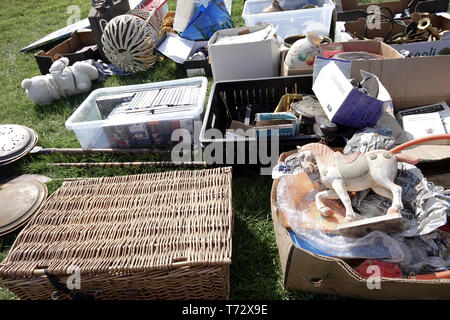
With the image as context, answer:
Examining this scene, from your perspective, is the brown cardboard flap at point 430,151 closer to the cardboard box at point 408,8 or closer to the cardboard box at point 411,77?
the cardboard box at point 411,77

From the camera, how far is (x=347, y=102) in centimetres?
144

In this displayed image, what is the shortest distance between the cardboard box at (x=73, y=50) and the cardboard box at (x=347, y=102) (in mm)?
2579

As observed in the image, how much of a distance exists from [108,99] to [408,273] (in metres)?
2.06

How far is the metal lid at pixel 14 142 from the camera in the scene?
2.12 m

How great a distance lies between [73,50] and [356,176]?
11.2ft

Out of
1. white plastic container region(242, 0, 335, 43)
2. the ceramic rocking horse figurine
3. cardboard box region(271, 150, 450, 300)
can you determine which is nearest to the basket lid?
cardboard box region(271, 150, 450, 300)

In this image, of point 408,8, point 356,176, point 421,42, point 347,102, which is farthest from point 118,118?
point 408,8

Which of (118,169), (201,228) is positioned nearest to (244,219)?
(201,228)

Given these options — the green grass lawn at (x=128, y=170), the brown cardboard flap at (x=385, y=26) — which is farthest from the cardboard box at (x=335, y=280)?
the brown cardboard flap at (x=385, y=26)

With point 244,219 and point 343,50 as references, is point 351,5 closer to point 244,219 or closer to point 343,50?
point 343,50

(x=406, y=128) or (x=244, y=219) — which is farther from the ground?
(x=406, y=128)

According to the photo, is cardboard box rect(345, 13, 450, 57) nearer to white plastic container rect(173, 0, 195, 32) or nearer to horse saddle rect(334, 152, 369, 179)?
horse saddle rect(334, 152, 369, 179)

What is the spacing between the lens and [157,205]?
1.35 m

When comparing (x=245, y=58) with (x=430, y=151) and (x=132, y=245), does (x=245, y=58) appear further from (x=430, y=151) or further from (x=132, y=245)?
(x=132, y=245)
